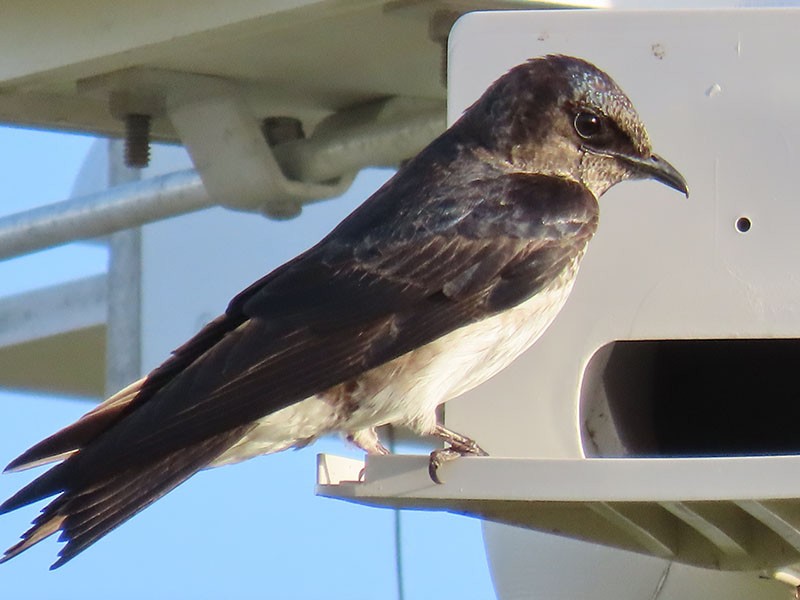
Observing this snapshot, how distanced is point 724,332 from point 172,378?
567 mm

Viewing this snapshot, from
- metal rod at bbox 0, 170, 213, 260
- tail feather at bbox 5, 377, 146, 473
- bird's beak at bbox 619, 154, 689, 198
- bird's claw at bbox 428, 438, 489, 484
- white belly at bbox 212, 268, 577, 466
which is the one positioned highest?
metal rod at bbox 0, 170, 213, 260

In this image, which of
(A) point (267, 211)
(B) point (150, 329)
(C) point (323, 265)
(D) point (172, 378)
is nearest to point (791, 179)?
(C) point (323, 265)

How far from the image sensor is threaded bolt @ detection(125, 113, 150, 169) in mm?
2502

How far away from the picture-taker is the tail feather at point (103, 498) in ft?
5.46

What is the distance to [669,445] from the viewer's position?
2.46 m

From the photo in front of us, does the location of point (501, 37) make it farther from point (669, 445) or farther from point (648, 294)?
point (669, 445)

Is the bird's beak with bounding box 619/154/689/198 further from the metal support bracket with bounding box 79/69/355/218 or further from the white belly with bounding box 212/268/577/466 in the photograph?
the metal support bracket with bounding box 79/69/355/218

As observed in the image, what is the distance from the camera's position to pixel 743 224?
197 centimetres

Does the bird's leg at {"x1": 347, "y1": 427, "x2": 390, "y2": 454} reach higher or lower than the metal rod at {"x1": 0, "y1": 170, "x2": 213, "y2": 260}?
lower

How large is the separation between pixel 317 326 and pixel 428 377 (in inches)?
4.9

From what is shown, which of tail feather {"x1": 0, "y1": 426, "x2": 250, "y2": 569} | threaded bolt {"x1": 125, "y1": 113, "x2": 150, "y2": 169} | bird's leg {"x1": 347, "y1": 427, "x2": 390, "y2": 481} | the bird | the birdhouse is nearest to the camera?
tail feather {"x1": 0, "y1": 426, "x2": 250, "y2": 569}

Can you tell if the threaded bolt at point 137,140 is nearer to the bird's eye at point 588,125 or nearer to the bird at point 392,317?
the bird at point 392,317

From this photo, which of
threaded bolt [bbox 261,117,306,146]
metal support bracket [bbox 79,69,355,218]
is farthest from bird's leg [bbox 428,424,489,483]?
threaded bolt [bbox 261,117,306,146]

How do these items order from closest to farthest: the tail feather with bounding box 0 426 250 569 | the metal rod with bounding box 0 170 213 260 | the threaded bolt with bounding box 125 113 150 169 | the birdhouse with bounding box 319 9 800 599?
the tail feather with bounding box 0 426 250 569, the birdhouse with bounding box 319 9 800 599, the threaded bolt with bounding box 125 113 150 169, the metal rod with bounding box 0 170 213 260
